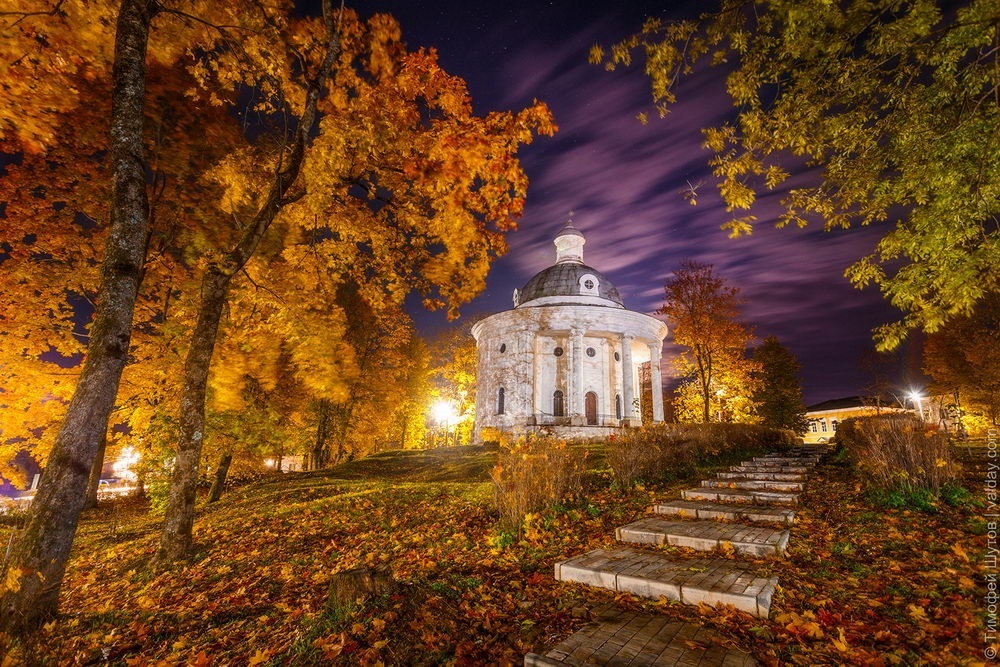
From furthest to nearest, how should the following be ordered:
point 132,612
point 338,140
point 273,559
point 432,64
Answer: point 432,64, point 338,140, point 273,559, point 132,612

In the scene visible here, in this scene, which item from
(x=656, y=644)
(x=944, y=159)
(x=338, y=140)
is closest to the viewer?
(x=656, y=644)

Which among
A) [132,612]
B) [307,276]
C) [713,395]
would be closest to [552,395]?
[713,395]

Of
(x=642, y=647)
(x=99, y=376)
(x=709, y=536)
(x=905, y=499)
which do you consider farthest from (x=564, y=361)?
(x=642, y=647)

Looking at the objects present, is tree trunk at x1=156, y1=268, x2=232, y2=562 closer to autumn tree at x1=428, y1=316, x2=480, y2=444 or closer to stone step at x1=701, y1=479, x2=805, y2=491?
stone step at x1=701, y1=479, x2=805, y2=491

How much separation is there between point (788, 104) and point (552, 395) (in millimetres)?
28174

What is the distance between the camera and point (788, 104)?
22.0ft

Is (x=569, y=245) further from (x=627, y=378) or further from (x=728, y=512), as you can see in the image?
(x=728, y=512)

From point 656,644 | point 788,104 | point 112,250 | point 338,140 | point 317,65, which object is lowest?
point 656,644

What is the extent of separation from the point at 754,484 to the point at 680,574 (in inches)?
216

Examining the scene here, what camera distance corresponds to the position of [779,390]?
30.7 m

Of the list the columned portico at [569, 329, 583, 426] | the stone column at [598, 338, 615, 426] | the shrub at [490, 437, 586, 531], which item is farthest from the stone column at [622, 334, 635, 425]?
the shrub at [490, 437, 586, 531]

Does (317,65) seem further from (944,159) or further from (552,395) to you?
(552,395)

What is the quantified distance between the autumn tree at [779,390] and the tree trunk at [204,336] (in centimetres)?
3225

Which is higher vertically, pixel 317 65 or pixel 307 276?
pixel 317 65
